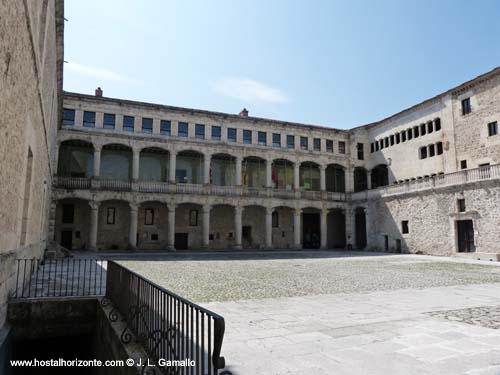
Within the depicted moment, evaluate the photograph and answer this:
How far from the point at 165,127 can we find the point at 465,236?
84.6ft

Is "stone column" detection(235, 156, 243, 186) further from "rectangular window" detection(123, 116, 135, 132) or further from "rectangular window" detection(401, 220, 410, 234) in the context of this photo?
"rectangular window" detection(401, 220, 410, 234)

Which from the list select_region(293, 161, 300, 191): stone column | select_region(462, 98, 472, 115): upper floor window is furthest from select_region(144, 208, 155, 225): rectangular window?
select_region(462, 98, 472, 115): upper floor window

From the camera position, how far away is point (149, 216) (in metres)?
33.0

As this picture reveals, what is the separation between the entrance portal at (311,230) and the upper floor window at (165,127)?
17410 millimetres

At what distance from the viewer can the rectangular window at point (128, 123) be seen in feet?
102

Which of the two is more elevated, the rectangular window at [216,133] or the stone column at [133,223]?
the rectangular window at [216,133]

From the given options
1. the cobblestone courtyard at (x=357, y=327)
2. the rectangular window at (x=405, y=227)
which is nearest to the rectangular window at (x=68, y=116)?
the cobblestone courtyard at (x=357, y=327)

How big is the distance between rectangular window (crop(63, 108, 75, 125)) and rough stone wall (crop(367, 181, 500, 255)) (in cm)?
2790

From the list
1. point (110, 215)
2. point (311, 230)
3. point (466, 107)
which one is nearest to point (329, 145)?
point (311, 230)

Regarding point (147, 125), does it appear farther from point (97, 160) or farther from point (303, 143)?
point (303, 143)

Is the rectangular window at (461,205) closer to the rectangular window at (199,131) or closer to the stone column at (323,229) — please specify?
the stone column at (323,229)

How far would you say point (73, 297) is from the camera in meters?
7.89

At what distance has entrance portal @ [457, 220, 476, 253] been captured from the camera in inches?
990

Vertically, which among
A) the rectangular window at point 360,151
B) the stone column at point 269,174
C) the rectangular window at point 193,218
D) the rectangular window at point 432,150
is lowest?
the rectangular window at point 193,218
